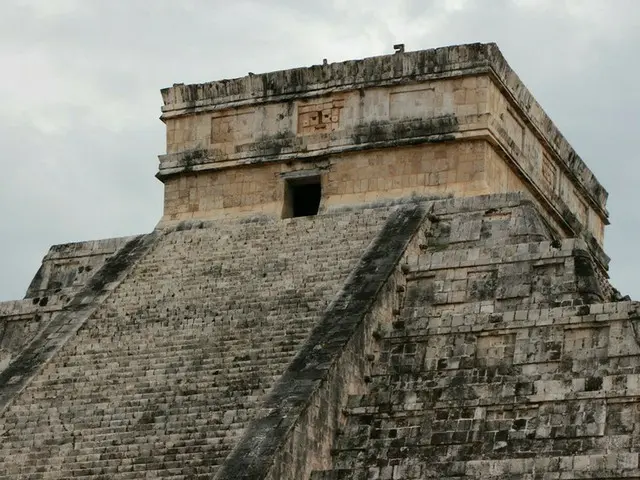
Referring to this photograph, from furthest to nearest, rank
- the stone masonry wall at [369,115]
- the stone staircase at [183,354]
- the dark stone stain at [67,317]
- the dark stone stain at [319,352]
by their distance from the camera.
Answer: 1. the stone masonry wall at [369,115]
2. the dark stone stain at [67,317]
3. the stone staircase at [183,354]
4. the dark stone stain at [319,352]

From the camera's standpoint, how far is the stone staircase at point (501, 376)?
621 inches

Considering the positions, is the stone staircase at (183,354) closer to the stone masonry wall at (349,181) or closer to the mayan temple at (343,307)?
the mayan temple at (343,307)

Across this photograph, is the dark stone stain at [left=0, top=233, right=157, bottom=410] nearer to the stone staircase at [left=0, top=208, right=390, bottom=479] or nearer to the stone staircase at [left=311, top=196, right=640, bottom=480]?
the stone staircase at [left=0, top=208, right=390, bottom=479]

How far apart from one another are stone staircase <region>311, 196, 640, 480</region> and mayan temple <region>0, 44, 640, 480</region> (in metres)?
0.02

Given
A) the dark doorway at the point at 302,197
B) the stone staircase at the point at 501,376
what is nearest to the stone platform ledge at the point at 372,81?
the dark doorway at the point at 302,197

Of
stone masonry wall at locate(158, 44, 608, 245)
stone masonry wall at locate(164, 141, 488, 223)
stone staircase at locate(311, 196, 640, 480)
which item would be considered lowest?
stone staircase at locate(311, 196, 640, 480)

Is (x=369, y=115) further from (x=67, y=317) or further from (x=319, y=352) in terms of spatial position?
(x=319, y=352)

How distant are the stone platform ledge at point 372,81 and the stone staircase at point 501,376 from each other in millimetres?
2798

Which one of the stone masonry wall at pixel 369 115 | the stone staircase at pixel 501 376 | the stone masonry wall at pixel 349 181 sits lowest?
the stone staircase at pixel 501 376

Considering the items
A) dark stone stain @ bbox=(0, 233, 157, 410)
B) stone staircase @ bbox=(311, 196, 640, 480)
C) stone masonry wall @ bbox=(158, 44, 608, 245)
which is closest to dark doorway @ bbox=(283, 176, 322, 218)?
stone masonry wall @ bbox=(158, 44, 608, 245)

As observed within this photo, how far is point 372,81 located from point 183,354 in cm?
471

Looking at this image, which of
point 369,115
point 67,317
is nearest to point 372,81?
point 369,115

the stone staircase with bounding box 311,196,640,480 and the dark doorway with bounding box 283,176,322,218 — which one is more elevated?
the dark doorway with bounding box 283,176,322,218

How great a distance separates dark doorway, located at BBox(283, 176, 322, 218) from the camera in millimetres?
21562
